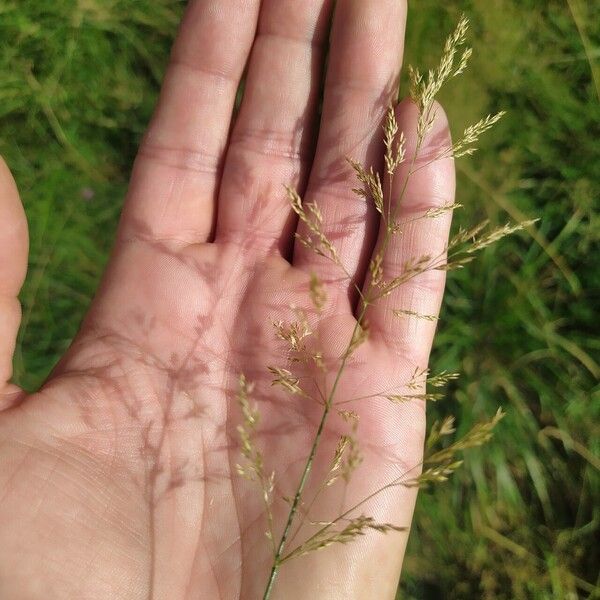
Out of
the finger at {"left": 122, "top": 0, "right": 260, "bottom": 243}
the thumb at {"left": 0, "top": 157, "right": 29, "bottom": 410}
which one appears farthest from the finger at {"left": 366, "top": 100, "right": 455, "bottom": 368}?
the thumb at {"left": 0, "top": 157, "right": 29, "bottom": 410}

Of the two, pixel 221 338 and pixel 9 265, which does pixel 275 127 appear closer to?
pixel 221 338

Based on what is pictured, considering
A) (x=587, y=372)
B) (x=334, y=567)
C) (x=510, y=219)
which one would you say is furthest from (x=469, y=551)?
(x=510, y=219)

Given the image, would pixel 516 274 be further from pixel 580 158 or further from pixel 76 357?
pixel 76 357

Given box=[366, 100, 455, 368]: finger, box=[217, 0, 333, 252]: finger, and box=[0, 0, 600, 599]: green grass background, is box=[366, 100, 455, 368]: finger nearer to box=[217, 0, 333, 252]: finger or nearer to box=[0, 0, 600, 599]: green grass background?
box=[217, 0, 333, 252]: finger

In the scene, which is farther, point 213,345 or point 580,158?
A: point 580,158

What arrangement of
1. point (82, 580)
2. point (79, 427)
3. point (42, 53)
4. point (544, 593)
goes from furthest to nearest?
point (42, 53)
point (544, 593)
point (79, 427)
point (82, 580)

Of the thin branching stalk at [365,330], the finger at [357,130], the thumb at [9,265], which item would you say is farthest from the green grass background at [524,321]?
the thumb at [9,265]

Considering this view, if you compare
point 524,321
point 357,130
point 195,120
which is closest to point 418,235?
point 357,130

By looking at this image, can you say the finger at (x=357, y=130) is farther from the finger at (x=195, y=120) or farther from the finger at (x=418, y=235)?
the finger at (x=195, y=120)
